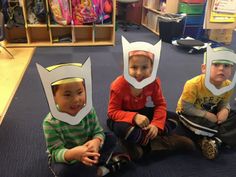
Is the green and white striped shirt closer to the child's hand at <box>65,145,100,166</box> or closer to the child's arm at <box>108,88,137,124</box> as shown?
the child's hand at <box>65,145,100,166</box>

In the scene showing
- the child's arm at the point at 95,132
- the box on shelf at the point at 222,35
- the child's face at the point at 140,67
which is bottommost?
the box on shelf at the point at 222,35

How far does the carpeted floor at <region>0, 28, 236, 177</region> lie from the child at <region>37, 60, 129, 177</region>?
202 mm

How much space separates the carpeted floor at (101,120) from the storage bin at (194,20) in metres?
0.77

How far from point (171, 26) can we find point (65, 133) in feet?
8.78

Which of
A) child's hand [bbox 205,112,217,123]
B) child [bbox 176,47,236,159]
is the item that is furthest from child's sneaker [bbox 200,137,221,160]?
child's hand [bbox 205,112,217,123]

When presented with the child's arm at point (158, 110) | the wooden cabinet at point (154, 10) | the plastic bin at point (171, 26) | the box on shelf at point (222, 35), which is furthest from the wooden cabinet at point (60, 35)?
the child's arm at point (158, 110)

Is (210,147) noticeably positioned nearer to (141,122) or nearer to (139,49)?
(141,122)

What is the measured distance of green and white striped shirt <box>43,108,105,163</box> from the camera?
101 centimetres

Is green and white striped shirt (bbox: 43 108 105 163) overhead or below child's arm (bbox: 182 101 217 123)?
overhead

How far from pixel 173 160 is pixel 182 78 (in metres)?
1.18

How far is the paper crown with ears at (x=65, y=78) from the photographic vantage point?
0.92 metres

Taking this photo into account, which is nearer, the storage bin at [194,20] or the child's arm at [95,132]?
the child's arm at [95,132]

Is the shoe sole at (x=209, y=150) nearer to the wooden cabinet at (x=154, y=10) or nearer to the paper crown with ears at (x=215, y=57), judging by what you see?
the paper crown with ears at (x=215, y=57)

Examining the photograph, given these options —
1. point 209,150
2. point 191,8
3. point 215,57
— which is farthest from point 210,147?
point 191,8
